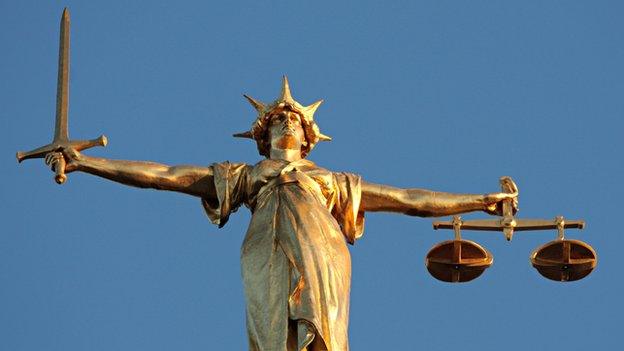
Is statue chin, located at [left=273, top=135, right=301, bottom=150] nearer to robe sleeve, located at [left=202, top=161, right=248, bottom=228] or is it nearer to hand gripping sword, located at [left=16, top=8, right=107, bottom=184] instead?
robe sleeve, located at [left=202, top=161, right=248, bottom=228]

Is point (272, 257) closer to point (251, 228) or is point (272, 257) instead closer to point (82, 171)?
point (251, 228)

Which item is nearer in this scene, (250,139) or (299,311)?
(299,311)

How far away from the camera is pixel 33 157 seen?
975 inches

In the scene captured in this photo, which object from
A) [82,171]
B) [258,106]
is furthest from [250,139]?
[82,171]

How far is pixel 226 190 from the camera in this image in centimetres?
2512

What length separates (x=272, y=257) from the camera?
2398cm

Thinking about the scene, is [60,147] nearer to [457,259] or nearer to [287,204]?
[287,204]

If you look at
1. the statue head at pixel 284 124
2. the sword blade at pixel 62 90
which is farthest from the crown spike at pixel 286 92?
the sword blade at pixel 62 90

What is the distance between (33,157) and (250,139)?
7.85 feet

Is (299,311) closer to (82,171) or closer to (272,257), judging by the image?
(272,257)

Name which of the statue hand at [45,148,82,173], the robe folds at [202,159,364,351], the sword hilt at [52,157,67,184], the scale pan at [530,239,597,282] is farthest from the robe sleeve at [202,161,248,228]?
the scale pan at [530,239,597,282]

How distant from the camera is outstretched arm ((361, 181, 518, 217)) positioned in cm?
2547

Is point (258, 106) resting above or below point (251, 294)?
above

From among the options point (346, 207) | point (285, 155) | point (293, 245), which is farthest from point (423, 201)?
point (293, 245)
